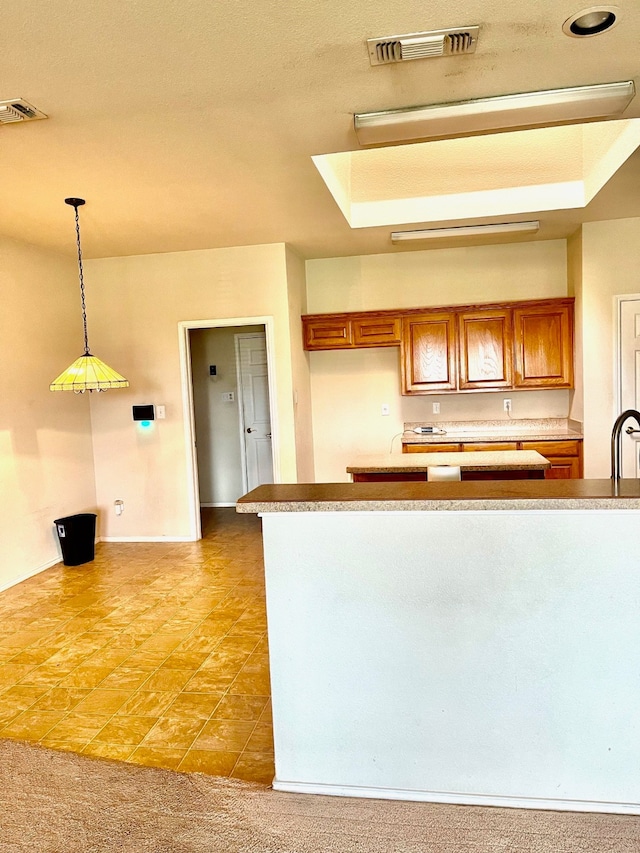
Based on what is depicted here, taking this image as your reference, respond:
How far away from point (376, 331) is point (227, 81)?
349 cm

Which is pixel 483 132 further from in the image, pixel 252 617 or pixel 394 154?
pixel 252 617

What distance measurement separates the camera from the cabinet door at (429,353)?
5590mm

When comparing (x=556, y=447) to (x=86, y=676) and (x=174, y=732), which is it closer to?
(x=174, y=732)

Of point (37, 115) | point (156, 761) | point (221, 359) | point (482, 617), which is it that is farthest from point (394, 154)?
point (156, 761)

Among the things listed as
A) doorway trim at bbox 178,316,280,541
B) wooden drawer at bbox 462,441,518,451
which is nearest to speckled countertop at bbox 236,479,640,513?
wooden drawer at bbox 462,441,518,451

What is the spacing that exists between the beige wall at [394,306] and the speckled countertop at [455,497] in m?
3.95

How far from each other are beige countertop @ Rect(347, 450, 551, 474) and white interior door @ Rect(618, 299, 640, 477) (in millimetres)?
1345

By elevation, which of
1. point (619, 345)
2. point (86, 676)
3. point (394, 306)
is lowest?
point (86, 676)

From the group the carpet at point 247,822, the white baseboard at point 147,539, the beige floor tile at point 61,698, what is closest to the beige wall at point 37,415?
Result: the white baseboard at point 147,539

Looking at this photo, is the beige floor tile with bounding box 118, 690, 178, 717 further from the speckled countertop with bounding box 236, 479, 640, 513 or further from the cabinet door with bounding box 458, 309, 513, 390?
the cabinet door with bounding box 458, 309, 513, 390

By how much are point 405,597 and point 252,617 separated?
2.07m

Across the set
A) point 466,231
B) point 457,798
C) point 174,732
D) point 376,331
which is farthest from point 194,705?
point 466,231

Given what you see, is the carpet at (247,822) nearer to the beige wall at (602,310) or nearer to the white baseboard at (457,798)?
the white baseboard at (457,798)

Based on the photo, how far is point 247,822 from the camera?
1.96m
